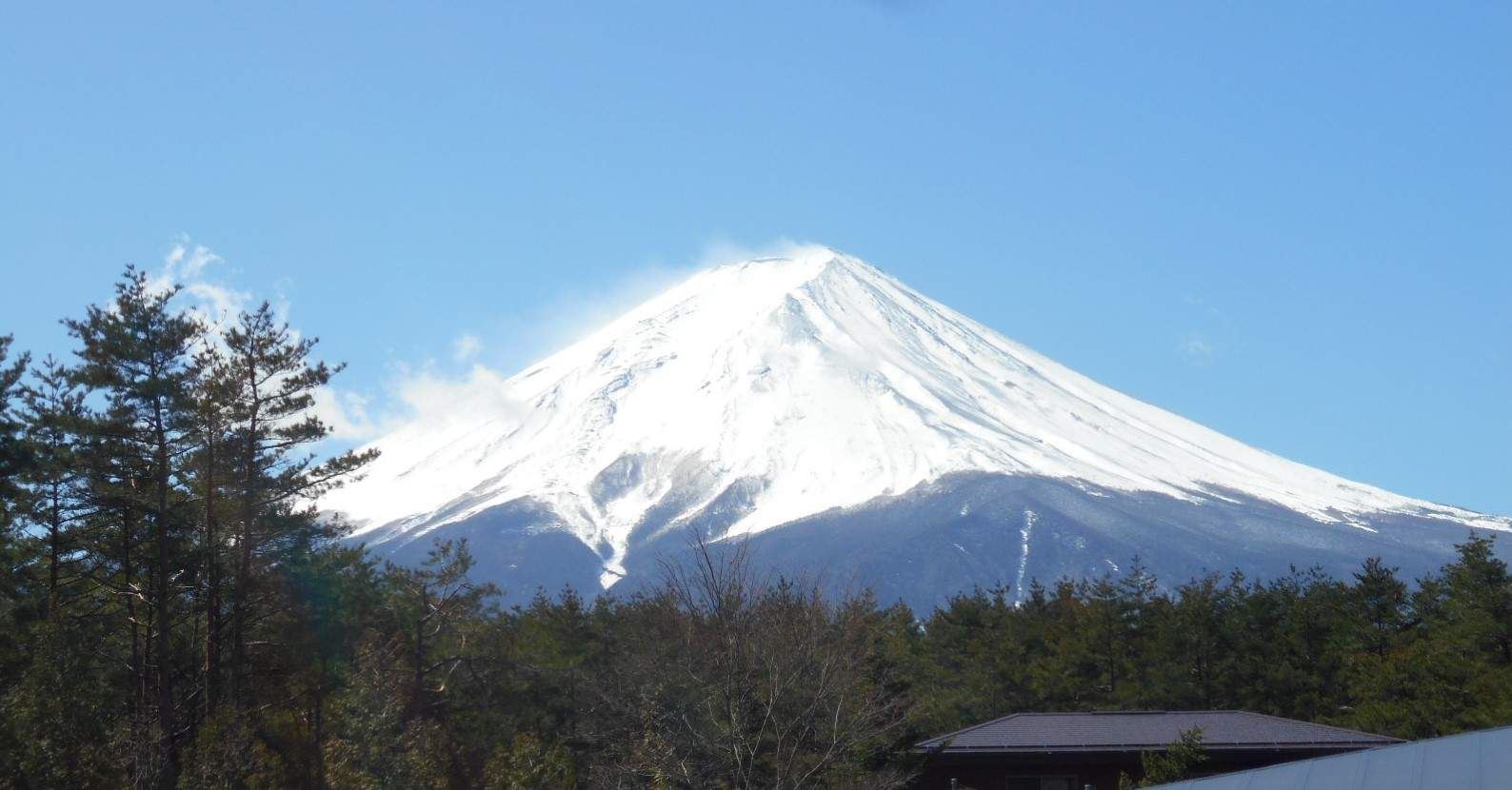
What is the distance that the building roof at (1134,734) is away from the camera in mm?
27250

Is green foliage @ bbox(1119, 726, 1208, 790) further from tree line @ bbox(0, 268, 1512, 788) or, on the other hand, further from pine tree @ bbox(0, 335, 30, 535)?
pine tree @ bbox(0, 335, 30, 535)

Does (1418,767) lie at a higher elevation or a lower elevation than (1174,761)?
higher

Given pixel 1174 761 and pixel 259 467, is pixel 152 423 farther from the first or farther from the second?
pixel 1174 761

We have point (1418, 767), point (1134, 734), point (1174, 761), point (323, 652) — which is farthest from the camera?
point (323, 652)

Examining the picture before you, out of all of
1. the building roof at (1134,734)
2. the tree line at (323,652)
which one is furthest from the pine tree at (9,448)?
the building roof at (1134,734)

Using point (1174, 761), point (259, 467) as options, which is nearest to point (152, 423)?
point (259, 467)

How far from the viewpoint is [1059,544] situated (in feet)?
581

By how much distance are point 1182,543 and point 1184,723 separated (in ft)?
478

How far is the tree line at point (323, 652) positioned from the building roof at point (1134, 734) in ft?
4.81

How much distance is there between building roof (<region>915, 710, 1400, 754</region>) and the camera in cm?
2725

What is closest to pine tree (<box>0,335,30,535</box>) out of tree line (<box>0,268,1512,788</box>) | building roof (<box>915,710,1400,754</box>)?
tree line (<box>0,268,1512,788</box>)

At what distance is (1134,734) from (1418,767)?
15.8 m

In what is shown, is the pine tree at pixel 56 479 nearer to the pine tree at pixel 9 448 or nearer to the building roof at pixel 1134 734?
the pine tree at pixel 9 448

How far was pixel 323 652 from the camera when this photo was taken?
106ft
